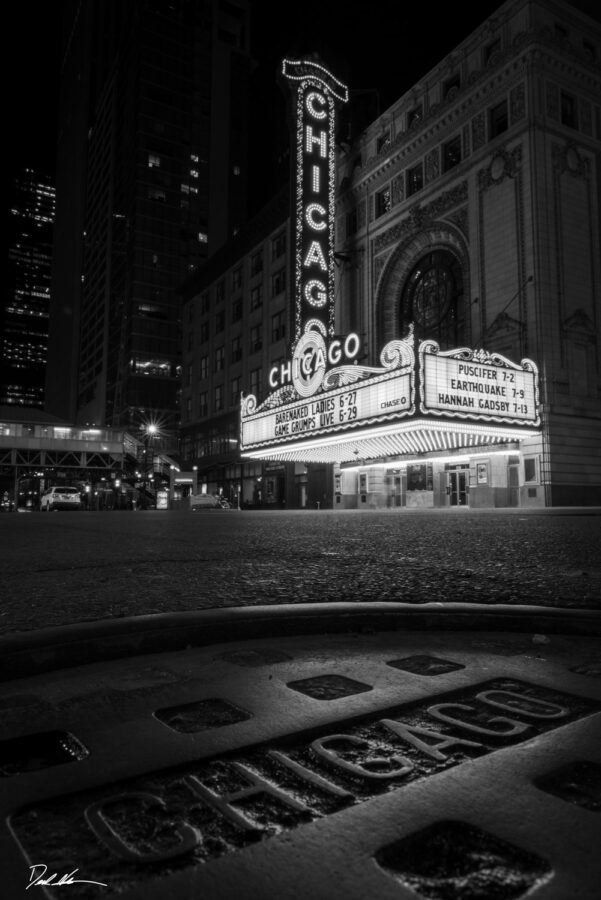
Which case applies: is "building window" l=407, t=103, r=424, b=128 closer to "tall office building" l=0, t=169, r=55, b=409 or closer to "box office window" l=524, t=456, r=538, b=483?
"box office window" l=524, t=456, r=538, b=483

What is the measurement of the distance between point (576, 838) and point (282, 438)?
2828 cm

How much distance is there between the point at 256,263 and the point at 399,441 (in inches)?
910

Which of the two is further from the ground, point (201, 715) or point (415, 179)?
point (415, 179)

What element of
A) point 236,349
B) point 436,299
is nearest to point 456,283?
point 436,299

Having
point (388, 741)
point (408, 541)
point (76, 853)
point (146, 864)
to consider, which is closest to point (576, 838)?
point (388, 741)

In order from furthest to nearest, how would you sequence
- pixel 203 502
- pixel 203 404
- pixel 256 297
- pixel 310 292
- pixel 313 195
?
pixel 203 404, pixel 256 297, pixel 203 502, pixel 313 195, pixel 310 292

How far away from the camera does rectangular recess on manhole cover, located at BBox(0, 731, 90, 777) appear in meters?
1.19

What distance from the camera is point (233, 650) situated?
204 centimetres

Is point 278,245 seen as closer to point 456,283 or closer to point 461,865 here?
point 456,283

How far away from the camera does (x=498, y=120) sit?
25.3 m

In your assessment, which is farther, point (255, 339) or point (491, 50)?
point (255, 339)

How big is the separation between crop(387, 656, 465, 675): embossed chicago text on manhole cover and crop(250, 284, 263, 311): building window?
41565 millimetres

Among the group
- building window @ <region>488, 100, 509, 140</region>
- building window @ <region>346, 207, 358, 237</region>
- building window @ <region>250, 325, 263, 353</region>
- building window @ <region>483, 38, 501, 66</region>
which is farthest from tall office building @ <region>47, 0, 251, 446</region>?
building window @ <region>483, 38, 501, 66</region>

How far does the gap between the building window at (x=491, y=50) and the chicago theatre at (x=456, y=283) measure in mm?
78
